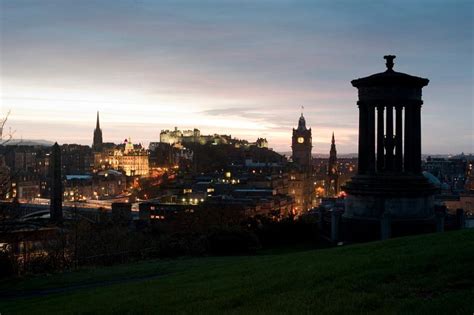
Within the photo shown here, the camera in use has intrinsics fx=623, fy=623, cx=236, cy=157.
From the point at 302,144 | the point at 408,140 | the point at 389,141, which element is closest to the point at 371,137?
the point at 389,141

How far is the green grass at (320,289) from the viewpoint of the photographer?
9484mm

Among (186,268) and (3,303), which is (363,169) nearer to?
(186,268)

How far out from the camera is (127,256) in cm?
2866

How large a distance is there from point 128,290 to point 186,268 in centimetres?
558

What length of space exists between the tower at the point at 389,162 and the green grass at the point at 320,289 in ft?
34.4

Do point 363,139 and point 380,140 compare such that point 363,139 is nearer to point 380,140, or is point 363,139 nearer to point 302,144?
point 380,140

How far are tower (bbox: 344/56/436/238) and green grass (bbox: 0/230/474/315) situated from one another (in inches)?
413

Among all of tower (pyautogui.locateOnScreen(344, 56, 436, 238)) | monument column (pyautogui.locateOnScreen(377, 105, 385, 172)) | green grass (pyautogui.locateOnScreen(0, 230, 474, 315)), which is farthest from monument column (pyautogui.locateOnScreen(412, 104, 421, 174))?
green grass (pyautogui.locateOnScreen(0, 230, 474, 315))

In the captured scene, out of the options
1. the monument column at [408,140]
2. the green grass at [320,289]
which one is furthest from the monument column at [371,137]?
the green grass at [320,289]

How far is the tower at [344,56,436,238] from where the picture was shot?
27.7 meters

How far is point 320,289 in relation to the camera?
35.8 feet

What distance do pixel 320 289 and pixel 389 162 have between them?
1922cm

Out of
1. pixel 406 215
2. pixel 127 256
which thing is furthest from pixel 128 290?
pixel 406 215

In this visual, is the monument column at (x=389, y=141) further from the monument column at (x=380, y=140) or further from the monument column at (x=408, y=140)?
the monument column at (x=408, y=140)
